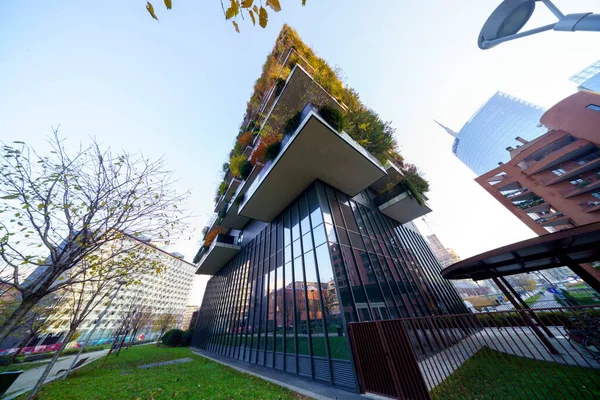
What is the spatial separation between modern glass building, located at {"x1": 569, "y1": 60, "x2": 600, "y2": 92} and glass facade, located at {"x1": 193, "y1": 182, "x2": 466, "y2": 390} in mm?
63727

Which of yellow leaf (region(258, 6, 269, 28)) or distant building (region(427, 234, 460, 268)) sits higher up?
distant building (region(427, 234, 460, 268))

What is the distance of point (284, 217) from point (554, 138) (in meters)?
32.1

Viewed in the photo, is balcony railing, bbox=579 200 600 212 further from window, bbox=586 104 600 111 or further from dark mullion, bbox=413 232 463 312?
dark mullion, bbox=413 232 463 312

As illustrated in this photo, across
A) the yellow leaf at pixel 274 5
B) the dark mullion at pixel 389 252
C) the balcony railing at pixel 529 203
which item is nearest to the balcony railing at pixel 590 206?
the balcony railing at pixel 529 203

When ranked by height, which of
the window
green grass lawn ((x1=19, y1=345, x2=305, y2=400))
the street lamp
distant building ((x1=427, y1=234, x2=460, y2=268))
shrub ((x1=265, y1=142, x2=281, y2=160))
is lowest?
green grass lawn ((x1=19, y1=345, x2=305, y2=400))

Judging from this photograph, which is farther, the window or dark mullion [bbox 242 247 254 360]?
the window

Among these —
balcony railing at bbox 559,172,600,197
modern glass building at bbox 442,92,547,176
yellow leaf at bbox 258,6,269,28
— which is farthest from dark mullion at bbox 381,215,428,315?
modern glass building at bbox 442,92,547,176

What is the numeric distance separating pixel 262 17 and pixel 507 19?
333 inches

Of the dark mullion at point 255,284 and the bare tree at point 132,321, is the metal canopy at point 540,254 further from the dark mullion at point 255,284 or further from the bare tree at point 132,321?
the bare tree at point 132,321

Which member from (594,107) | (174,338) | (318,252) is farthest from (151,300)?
(594,107)

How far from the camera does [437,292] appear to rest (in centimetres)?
1292

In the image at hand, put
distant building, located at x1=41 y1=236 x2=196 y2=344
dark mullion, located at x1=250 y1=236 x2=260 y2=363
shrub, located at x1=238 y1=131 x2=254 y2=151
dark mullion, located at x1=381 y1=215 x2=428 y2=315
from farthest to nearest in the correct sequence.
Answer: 1. distant building, located at x1=41 y1=236 x2=196 y2=344
2. shrub, located at x1=238 y1=131 x2=254 y2=151
3. dark mullion, located at x1=250 y1=236 x2=260 y2=363
4. dark mullion, located at x1=381 y1=215 x2=428 y2=315

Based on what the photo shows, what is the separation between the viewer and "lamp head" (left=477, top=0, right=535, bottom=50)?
584 cm

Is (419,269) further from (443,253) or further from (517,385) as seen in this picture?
(443,253)
